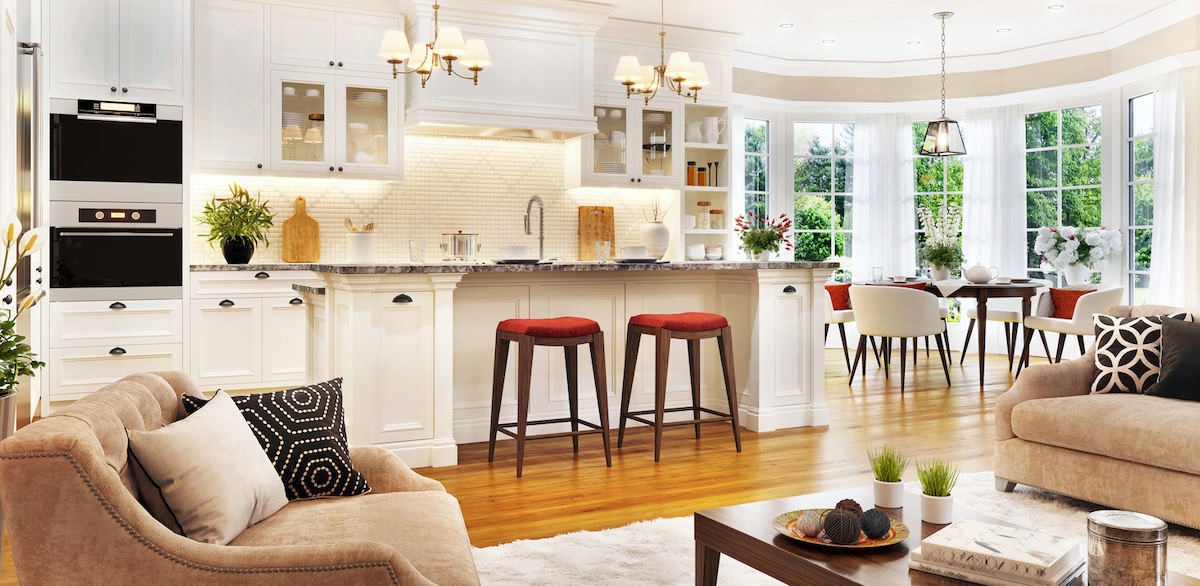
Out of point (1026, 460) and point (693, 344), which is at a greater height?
point (693, 344)

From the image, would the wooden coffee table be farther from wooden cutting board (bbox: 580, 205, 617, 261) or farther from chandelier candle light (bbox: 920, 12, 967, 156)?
chandelier candle light (bbox: 920, 12, 967, 156)

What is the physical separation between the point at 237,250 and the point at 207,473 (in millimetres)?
4467

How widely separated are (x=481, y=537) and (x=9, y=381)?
1.48 meters

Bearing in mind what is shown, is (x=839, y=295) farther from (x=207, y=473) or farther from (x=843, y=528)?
(x=207, y=473)

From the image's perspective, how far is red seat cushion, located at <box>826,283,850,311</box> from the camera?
7.75 metres

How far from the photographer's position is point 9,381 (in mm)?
2330

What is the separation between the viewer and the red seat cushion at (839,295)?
7.75 metres

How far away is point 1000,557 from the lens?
184 cm

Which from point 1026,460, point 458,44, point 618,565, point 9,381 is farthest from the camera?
point 458,44

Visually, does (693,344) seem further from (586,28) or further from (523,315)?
(586,28)

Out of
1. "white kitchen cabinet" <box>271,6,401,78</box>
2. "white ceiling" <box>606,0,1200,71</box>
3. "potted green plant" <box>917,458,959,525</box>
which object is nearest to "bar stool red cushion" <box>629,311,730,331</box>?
"potted green plant" <box>917,458,959,525</box>

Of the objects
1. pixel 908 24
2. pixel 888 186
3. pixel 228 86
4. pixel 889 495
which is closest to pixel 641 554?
pixel 889 495

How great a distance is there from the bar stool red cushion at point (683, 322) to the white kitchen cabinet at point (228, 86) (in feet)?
9.89

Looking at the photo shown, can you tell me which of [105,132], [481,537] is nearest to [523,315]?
[481,537]
